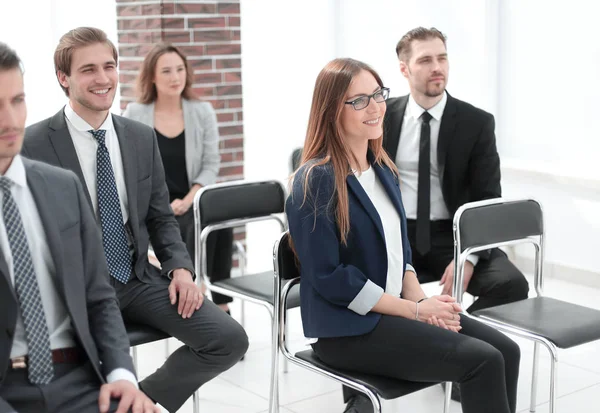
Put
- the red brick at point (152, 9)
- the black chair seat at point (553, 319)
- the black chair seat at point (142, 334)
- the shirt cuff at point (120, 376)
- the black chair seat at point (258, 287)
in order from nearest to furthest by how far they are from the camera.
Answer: the shirt cuff at point (120, 376)
the black chair seat at point (142, 334)
the black chair seat at point (553, 319)
the black chair seat at point (258, 287)
the red brick at point (152, 9)

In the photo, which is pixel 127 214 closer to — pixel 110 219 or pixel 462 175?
pixel 110 219

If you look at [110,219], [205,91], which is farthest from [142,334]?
[205,91]

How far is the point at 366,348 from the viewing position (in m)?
2.43

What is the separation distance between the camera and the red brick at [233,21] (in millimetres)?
5051

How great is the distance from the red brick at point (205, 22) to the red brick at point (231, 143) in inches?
26.7

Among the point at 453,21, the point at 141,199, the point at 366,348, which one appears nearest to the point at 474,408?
the point at 366,348

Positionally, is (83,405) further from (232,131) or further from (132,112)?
(232,131)

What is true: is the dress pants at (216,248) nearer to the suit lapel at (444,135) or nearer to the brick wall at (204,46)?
the brick wall at (204,46)

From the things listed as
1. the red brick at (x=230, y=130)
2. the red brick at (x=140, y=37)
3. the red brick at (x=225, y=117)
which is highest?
the red brick at (x=140, y=37)

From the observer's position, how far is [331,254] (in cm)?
244

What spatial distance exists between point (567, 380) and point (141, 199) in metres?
1.94

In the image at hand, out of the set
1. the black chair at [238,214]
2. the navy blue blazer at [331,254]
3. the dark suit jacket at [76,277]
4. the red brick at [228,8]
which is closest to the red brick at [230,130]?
the red brick at [228,8]

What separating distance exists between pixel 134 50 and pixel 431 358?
10.5ft

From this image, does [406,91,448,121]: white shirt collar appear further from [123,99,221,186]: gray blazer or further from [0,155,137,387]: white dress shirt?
[0,155,137,387]: white dress shirt
